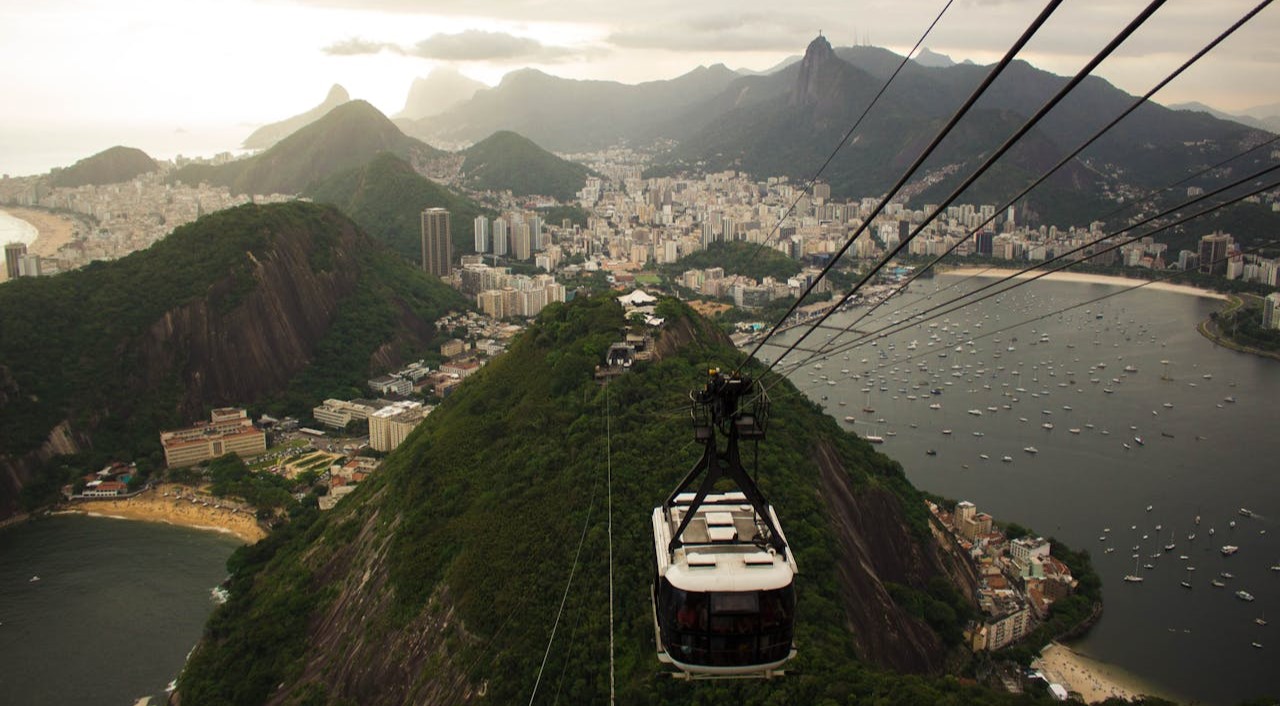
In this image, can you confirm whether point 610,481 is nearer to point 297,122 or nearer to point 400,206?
point 400,206

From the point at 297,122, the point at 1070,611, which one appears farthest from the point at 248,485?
the point at 297,122

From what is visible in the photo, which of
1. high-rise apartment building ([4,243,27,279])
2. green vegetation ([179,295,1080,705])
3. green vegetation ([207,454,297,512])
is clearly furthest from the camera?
high-rise apartment building ([4,243,27,279])

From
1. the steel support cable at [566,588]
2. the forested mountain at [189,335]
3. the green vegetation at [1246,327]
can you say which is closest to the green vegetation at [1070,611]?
the steel support cable at [566,588]

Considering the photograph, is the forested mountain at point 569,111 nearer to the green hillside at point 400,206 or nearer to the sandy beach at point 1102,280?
the green hillside at point 400,206

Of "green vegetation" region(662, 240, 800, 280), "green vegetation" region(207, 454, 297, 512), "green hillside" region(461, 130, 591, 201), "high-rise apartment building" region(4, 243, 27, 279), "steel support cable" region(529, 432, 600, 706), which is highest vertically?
"green hillside" region(461, 130, 591, 201)

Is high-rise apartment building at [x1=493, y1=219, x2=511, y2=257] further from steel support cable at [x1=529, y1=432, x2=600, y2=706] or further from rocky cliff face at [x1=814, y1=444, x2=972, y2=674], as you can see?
steel support cable at [x1=529, y1=432, x2=600, y2=706]

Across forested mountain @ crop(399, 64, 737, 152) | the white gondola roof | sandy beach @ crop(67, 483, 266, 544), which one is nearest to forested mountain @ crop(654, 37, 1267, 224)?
forested mountain @ crop(399, 64, 737, 152)

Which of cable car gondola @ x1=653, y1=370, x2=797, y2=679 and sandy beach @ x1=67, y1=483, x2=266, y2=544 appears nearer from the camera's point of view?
cable car gondola @ x1=653, y1=370, x2=797, y2=679
